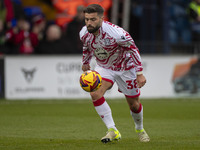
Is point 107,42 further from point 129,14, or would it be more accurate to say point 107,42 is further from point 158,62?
point 129,14

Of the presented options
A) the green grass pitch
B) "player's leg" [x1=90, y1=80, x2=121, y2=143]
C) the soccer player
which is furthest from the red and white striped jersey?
the green grass pitch

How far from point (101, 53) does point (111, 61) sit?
A: 0.24m

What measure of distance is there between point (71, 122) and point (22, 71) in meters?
6.04

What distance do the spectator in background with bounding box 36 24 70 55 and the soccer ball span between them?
33.0 feet

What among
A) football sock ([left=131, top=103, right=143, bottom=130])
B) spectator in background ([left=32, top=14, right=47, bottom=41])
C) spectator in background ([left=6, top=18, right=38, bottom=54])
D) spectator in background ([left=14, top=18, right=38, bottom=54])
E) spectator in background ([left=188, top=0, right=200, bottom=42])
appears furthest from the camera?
spectator in background ([left=188, top=0, right=200, bottom=42])

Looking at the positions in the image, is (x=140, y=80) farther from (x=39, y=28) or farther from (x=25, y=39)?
(x=39, y=28)

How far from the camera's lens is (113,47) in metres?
8.41

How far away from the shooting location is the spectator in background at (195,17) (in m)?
18.1

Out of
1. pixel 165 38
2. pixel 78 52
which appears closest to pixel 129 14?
pixel 165 38

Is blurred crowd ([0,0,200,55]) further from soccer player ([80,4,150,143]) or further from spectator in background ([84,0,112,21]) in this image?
soccer player ([80,4,150,143])

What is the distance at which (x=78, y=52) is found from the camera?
60.6 ft

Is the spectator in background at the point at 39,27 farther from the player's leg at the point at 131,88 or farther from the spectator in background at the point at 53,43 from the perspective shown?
the player's leg at the point at 131,88

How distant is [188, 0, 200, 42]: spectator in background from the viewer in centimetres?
1811

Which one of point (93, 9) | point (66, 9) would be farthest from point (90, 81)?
point (66, 9)
